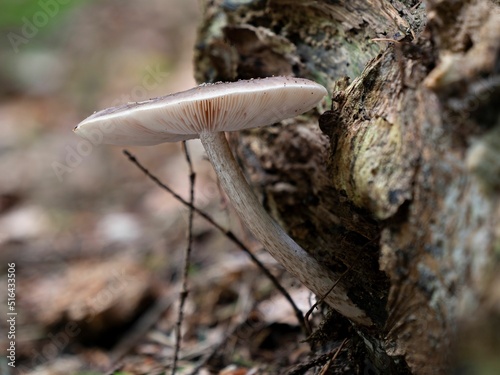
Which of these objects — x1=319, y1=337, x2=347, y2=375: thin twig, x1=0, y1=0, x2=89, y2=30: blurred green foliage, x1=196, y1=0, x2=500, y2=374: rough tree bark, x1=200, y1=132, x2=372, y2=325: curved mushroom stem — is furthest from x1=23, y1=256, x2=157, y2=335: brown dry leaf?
x1=0, y1=0, x2=89, y2=30: blurred green foliage

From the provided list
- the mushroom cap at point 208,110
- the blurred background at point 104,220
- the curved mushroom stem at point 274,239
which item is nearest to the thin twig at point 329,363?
the curved mushroom stem at point 274,239

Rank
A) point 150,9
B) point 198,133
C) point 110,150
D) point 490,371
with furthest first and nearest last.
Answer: point 150,9, point 110,150, point 198,133, point 490,371

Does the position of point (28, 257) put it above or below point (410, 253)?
above

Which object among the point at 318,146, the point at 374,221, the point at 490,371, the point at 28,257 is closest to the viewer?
the point at 490,371

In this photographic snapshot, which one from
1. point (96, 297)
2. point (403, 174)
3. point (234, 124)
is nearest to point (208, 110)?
point (234, 124)

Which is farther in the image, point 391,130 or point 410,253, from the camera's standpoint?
point 391,130

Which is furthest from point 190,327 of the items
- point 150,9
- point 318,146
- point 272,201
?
point 150,9

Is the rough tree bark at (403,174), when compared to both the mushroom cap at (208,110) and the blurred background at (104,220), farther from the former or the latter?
the blurred background at (104,220)

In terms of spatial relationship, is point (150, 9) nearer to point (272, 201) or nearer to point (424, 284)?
point (272, 201)

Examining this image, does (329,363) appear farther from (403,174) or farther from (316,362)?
(403,174)
